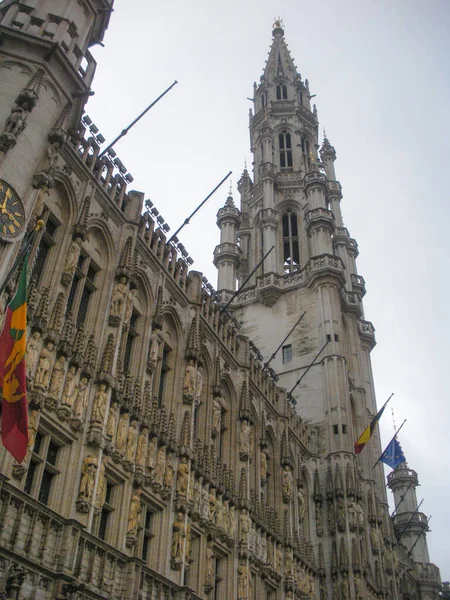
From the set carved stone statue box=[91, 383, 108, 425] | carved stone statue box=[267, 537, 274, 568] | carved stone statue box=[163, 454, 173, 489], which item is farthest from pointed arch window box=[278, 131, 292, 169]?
carved stone statue box=[91, 383, 108, 425]

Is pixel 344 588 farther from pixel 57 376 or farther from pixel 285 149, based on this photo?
pixel 285 149

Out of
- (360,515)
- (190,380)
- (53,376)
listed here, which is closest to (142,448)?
(53,376)

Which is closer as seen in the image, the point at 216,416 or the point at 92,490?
the point at 92,490

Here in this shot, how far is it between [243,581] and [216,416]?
21.6 ft

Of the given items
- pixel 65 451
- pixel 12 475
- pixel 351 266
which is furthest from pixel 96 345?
pixel 351 266

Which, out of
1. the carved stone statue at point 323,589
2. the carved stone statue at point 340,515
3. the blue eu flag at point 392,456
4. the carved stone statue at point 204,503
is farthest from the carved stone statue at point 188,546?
the blue eu flag at point 392,456

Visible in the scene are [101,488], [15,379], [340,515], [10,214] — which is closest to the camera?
[15,379]

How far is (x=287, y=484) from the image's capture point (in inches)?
1345

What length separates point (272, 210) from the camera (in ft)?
192

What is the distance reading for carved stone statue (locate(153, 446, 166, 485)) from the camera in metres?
22.9

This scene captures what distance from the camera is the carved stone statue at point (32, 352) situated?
18.3 metres

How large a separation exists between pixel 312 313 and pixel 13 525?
3540cm

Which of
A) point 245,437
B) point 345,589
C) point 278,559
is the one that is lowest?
point 278,559

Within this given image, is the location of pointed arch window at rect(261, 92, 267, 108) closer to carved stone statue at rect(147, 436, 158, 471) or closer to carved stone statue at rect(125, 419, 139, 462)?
carved stone statue at rect(147, 436, 158, 471)
